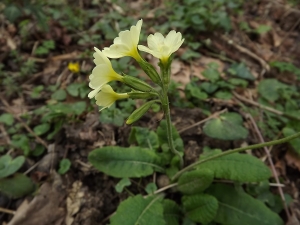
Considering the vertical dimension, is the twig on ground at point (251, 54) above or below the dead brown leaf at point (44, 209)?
below

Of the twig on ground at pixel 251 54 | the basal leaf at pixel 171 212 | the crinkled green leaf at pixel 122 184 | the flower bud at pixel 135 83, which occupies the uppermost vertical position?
the flower bud at pixel 135 83

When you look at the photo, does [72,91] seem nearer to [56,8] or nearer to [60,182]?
[60,182]

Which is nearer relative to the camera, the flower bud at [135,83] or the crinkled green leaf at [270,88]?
the flower bud at [135,83]

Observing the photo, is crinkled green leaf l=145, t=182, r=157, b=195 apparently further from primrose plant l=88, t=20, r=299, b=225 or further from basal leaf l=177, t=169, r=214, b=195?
basal leaf l=177, t=169, r=214, b=195

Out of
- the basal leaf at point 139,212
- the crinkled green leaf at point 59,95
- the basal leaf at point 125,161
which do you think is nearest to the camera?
the basal leaf at point 139,212

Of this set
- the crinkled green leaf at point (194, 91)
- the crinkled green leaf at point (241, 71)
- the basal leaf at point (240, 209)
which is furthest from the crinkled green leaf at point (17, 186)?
the crinkled green leaf at point (241, 71)

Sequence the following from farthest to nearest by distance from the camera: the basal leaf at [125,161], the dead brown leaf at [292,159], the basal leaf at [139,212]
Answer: the dead brown leaf at [292,159], the basal leaf at [125,161], the basal leaf at [139,212]

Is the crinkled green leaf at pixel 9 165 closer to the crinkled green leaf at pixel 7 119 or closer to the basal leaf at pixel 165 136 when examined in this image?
the crinkled green leaf at pixel 7 119

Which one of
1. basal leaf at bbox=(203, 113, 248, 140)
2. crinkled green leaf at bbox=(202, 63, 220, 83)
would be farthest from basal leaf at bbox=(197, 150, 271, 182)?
crinkled green leaf at bbox=(202, 63, 220, 83)
